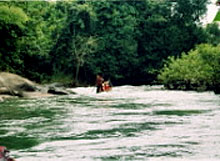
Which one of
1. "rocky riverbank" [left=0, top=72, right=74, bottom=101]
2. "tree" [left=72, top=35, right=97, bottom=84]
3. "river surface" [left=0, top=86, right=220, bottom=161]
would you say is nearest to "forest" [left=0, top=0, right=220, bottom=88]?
"tree" [left=72, top=35, right=97, bottom=84]

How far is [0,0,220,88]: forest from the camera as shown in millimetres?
43844

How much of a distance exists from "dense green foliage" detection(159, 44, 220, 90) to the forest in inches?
266

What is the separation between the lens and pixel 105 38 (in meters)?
51.2

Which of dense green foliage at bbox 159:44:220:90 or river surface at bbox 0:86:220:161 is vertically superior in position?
dense green foliage at bbox 159:44:220:90

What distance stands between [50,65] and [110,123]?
33.8 m

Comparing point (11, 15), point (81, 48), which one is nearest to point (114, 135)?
point (11, 15)

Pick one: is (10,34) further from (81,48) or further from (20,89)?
(81,48)

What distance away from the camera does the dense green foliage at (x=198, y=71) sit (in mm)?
28816

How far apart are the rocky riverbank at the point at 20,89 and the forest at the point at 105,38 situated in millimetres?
8079

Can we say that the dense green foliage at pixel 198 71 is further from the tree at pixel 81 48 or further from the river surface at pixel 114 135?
the tree at pixel 81 48

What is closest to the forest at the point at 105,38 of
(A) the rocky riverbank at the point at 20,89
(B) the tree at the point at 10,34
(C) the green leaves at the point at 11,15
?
(B) the tree at the point at 10,34

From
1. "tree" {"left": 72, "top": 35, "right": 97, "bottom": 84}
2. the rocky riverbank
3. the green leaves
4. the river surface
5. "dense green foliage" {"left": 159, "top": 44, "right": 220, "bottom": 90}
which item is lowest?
the river surface

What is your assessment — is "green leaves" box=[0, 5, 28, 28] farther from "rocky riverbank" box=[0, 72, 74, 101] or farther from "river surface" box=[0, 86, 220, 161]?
"river surface" box=[0, 86, 220, 161]

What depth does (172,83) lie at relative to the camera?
115 feet
